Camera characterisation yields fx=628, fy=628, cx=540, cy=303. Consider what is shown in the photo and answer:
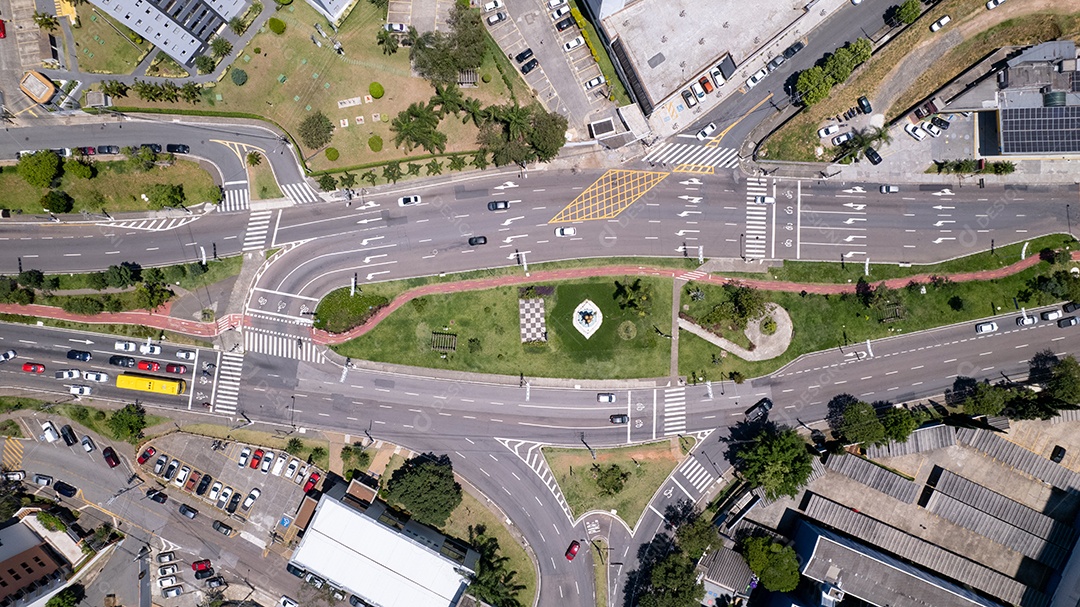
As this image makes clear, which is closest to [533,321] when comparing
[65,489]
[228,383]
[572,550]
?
[572,550]

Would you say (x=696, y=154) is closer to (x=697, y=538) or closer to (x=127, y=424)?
(x=697, y=538)

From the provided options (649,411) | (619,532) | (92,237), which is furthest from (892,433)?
(92,237)

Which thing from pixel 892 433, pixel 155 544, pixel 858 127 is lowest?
pixel 155 544

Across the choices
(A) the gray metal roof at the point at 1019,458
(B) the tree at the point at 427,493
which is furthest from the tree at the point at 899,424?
(B) the tree at the point at 427,493

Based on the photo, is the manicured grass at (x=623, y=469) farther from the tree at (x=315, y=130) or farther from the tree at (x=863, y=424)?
the tree at (x=315, y=130)

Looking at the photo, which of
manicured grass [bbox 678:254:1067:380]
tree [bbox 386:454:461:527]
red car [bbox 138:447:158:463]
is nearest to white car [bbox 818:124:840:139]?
manicured grass [bbox 678:254:1067:380]

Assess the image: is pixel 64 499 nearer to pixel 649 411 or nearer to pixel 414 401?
pixel 414 401
